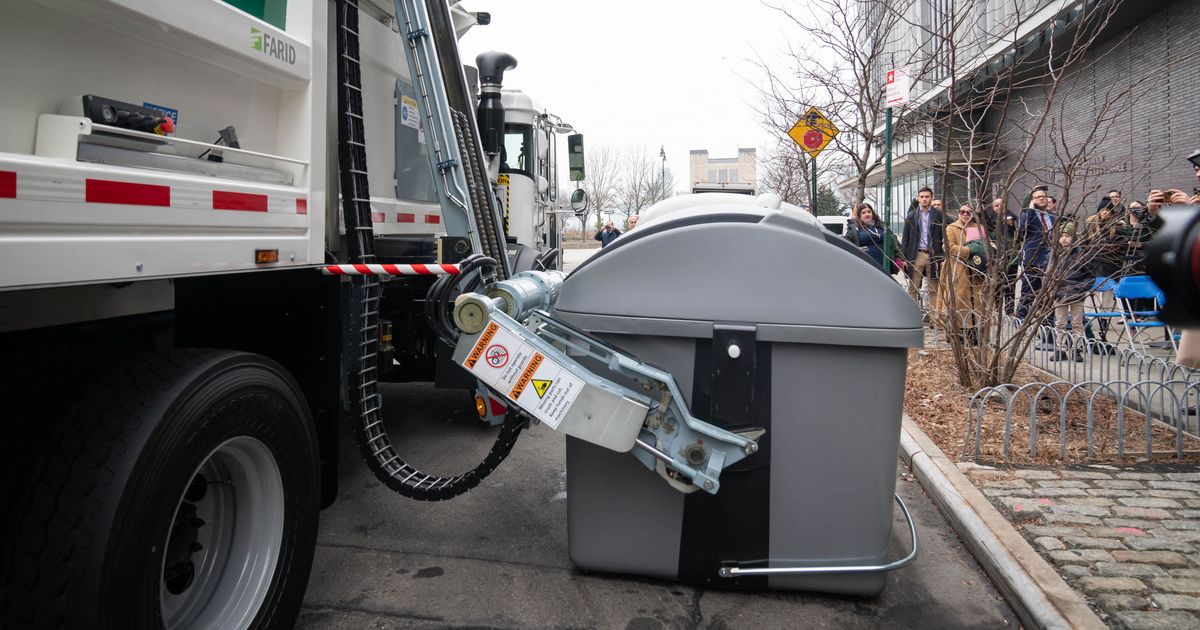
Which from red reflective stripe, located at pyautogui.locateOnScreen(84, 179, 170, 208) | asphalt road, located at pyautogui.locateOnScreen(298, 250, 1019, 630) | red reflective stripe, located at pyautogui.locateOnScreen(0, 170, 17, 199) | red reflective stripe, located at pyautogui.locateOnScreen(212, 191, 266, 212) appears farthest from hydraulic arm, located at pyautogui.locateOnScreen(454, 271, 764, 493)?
red reflective stripe, located at pyautogui.locateOnScreen(0, 170, 17, 199)

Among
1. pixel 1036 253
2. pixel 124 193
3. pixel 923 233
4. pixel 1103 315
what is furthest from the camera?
→ pixel 923 233

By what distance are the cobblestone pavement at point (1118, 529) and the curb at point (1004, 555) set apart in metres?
0.08

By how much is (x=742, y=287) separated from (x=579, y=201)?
7860 mm

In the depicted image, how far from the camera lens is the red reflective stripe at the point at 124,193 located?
6.03 ft

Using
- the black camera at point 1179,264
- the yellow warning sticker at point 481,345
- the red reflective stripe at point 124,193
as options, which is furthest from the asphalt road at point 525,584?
the black camera at point 1179,264

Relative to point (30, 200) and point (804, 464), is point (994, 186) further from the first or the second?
point (30, 200)

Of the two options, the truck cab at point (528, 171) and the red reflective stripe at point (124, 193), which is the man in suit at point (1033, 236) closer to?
the truck cab at point (528, 171)

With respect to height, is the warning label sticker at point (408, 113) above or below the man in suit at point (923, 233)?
above

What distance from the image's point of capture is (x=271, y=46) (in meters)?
2.67

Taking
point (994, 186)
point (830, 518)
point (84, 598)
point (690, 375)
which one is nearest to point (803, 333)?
point (690, 375)

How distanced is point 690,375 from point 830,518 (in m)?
0.80

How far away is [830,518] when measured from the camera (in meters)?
3.03

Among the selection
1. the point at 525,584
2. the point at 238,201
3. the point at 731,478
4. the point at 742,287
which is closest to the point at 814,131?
the point at 742,287

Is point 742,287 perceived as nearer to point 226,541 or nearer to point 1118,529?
point 226,541
